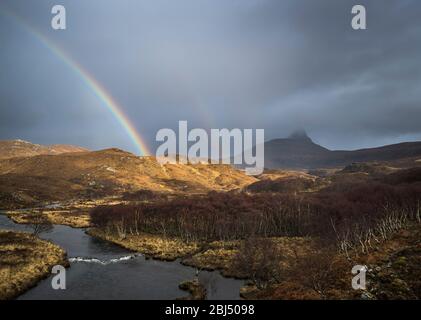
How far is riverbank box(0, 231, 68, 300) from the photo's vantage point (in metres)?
49.3

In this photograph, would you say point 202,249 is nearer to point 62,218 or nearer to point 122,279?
point 122,279

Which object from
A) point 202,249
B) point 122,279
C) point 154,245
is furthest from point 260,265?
point 154,245

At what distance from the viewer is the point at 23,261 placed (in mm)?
60406

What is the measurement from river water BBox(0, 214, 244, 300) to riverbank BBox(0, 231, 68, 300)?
5.81ft

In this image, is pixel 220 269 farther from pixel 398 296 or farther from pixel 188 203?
pixel 188 203

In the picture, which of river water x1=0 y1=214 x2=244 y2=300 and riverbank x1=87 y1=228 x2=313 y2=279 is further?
riverbank x1=87 y1=228 x2=313 y2=279

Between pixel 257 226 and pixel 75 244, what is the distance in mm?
50082

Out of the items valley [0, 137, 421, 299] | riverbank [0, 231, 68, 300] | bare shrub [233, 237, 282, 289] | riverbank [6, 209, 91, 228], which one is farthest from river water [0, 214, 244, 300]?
riverbank [6, 209, 91, 228]

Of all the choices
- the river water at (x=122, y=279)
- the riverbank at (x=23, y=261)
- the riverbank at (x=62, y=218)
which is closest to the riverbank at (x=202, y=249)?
the river water at (x=122, y=279)

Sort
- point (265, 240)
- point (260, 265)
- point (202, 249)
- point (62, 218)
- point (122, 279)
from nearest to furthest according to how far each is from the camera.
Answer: point (260, 265), point (122, 279), point (265, 240), point (202, 249), point (62, 218)

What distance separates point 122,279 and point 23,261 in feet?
59.8

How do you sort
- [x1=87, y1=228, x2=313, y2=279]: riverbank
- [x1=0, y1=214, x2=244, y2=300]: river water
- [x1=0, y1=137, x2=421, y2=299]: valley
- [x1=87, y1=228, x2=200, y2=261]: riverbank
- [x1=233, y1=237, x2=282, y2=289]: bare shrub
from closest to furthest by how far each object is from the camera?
1. [x1=0, y1=214, x2=244, y2=300]: river water
2. [x1=0, y1=137, x2=421, y2=299]: valley
3. [x1=233, y1=237, x2=282, y2=289]: bare shrub
4. [x1=87, y1=228, x2=313, y2=279]: riverbank
5. [x1=87, y1=228, x2=200, y2=261]: riverbank

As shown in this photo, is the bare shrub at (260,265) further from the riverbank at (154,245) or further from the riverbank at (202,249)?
the riverbank at (154,245)

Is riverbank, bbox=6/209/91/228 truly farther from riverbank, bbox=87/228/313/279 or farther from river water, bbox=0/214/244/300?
river water, bbox=0/214/244/300
